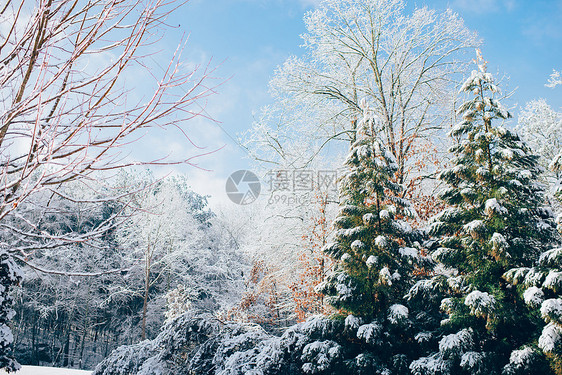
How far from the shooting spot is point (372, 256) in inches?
274

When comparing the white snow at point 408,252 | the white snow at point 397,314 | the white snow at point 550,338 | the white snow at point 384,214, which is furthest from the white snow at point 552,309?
the white snow at point 384,214

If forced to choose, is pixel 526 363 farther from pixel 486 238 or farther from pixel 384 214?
pixel 384 214

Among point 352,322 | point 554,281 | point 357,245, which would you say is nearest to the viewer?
point 554,281

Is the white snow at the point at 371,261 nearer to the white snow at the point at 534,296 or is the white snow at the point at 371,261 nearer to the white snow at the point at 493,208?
the white snow at the point at 493,208

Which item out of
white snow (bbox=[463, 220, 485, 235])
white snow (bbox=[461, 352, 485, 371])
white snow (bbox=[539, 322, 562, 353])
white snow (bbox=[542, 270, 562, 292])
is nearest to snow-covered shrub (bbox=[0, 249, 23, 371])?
white snow (bbox=[461, 352, 485, 371])

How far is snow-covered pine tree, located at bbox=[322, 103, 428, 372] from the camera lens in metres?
6.57

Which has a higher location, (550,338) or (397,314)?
(397,314)

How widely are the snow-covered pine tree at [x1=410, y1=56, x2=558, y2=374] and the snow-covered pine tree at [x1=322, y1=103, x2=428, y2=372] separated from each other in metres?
0.65

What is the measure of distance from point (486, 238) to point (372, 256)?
2073 mm

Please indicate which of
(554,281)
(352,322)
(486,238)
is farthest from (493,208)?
(352,322)

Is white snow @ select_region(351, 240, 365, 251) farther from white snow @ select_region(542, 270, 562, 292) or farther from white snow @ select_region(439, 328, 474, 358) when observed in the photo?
white snow @ select_region(542, 270, 562, 292)

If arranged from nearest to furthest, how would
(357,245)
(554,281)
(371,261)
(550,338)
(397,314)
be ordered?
(550,338) < (554,281) < (397,314) < (371,261) < (357,245)

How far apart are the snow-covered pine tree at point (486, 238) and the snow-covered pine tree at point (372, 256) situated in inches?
25.7

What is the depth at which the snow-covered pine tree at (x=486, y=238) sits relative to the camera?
19.2 feet
